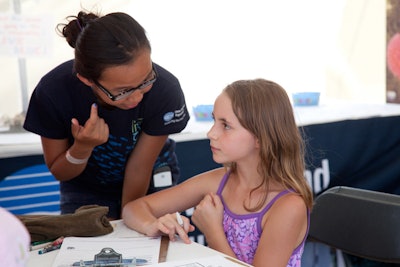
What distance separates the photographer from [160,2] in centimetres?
290

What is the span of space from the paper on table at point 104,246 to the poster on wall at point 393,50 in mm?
2356

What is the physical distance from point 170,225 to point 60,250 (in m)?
0.23

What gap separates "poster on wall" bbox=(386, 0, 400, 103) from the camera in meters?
3.36

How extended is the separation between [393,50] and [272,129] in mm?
2144

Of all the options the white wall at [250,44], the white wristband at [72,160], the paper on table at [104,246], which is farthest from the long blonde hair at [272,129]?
the white wall at [250,44]

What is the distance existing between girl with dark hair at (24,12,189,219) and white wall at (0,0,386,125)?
1.03 metres

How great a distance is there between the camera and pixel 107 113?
1643 mm

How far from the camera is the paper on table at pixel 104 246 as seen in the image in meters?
1.23

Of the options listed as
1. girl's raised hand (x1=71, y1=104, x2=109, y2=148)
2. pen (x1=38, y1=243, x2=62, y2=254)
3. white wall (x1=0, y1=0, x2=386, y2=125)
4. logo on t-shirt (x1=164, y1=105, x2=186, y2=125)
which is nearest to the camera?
pen (x1=38, y1=243, x2=62, y2=254)

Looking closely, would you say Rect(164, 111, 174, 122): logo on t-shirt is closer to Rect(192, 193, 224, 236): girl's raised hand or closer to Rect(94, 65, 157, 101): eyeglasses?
Rect(94, 65, 157, 101): eyeglasses

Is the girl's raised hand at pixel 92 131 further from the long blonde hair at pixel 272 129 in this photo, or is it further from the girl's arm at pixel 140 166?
the long blonde hair at pixel 272 129

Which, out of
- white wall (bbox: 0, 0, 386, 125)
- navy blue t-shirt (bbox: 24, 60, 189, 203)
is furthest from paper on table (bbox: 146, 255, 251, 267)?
white wall (bbox: 0, 0, 386, 125)

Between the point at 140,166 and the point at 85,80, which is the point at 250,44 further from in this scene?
the point at 85,80

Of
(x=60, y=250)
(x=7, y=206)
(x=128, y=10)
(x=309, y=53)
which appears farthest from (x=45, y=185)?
(x=309, y=53)
